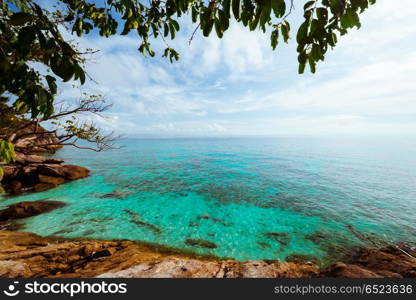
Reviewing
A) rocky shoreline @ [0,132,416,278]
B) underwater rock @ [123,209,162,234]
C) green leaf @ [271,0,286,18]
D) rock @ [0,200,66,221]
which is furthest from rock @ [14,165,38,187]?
green leaf @ [271,0,286,18]

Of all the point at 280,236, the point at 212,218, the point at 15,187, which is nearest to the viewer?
the point at 280,236

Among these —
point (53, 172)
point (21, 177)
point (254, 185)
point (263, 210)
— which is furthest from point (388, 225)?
point (21, 177)

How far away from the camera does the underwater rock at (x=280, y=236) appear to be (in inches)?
415

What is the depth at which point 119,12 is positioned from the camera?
4223 mm

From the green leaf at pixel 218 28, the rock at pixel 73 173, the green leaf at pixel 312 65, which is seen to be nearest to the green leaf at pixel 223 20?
the green leaf at pixel 218 28

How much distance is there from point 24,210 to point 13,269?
10163mm

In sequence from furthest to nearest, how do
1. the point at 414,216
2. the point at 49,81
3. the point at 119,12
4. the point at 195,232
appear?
the point at 414,216 → the point at 195,232 → the point at 119,12 → the point at 49,81

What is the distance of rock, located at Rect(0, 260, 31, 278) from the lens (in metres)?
5.51

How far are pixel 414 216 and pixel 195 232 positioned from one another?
18422 mm

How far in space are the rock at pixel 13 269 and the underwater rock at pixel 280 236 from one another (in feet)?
37.7

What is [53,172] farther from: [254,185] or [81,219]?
[254,185]

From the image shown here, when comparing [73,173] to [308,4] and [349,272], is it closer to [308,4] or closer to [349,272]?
[349,272]

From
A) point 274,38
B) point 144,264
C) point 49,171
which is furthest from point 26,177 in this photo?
point 274,38

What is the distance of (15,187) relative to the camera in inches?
754
